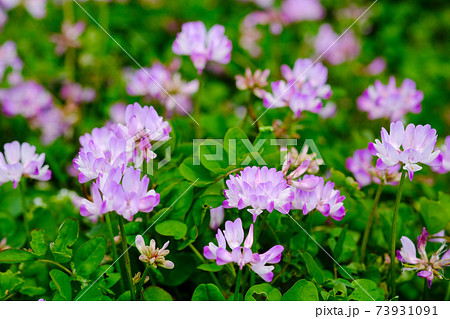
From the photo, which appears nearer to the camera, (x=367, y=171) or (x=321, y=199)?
(x=321, y=199)

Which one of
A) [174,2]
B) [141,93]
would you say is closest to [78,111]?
[141,93]

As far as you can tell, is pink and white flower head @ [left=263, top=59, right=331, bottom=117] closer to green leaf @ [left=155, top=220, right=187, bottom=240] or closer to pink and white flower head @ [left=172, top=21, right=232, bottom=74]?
pink and white flower head @ [left=172, top=21, right=232, bottom=74]

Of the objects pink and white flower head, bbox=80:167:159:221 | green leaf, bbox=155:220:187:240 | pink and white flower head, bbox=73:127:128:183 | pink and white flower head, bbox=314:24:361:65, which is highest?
pink and white flower head, bbox=314:24:361:65

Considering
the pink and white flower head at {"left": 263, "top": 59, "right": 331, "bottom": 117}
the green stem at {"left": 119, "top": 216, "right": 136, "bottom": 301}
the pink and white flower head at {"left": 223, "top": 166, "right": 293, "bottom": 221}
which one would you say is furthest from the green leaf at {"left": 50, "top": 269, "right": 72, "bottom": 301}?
the pink and white flower head at {"left": 263, "top": 59, "right": 331, "bottom": 117}

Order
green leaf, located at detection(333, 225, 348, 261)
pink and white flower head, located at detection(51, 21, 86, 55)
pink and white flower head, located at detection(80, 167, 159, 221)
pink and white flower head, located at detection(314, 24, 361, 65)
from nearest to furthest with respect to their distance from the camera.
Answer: pink and white flower head, located at detection(80, 167, 159, 221), green leaf, located at detection(333, 225, 348, 261), pink and white flower head, located at detection(51, 21, 86, 55), pink and white flower head, located at detection(314, 24, 361, 65)

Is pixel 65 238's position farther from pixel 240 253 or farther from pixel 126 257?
pixel 240 253

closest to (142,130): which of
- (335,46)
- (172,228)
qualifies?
(172,228)
